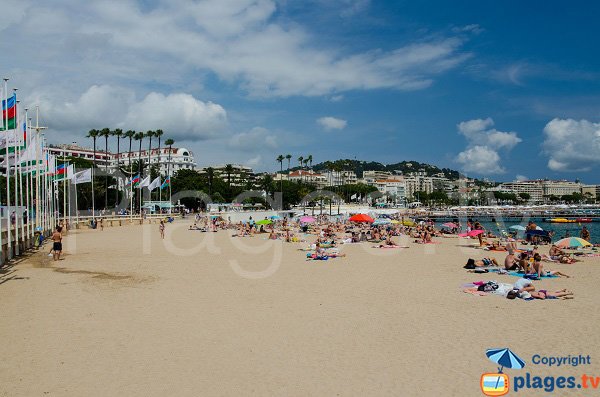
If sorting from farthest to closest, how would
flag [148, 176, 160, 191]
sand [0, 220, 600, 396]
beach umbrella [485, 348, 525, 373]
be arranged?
flag [148, 176, 160, 191] < beach umbrella [485, 348, 525, 373] < sand [0, 220, 600, 396]

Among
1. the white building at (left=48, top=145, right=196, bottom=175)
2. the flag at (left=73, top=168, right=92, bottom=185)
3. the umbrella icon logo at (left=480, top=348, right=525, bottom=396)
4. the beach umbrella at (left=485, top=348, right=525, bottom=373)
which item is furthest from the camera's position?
the white building at (left=48, top=145, right=196, bottom=175)

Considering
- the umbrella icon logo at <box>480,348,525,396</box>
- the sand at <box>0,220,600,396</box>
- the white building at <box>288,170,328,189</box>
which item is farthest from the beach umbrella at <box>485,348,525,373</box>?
the white building at <box>288,170,328,189</box>

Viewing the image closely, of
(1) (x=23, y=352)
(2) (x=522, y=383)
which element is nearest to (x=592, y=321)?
(2) (x=522, y=383)

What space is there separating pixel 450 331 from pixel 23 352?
8.19 m

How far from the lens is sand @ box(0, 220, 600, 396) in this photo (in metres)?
6.68

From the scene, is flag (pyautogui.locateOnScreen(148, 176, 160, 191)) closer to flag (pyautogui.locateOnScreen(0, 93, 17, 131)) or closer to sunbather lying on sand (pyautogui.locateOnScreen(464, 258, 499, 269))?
flag (pyautogui.locateOnScreen(0, 93, 17, 131))

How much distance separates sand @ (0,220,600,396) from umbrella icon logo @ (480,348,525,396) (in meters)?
0.15

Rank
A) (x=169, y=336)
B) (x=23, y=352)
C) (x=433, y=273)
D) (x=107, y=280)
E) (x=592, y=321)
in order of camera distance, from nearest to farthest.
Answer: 1. (x=23, y=352)
2. (x=169, y=336)
3. (x=592, y=321)
4. (x=107, y=280)
5. (x=433, y=273)

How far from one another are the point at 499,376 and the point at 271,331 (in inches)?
174

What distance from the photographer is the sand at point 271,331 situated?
6676 mm

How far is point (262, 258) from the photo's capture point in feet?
69.3

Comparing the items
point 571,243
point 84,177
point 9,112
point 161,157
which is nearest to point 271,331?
point 9,112

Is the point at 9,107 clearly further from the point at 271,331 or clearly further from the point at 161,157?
the point at 161,157

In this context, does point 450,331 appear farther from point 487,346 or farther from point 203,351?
point 203,351
